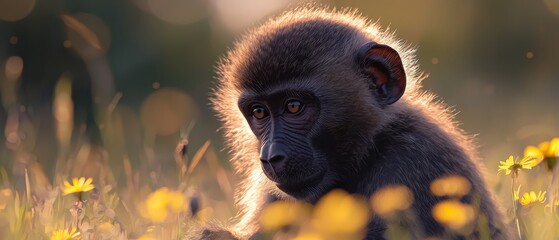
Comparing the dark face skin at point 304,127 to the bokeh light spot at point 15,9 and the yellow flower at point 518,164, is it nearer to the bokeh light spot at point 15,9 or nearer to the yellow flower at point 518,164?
the yellow flower at point 518,164

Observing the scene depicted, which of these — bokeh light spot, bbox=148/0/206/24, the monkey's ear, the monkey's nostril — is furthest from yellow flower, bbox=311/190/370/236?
bokeh light spot, bbox=148/0/206/24

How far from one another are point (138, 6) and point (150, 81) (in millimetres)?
1940

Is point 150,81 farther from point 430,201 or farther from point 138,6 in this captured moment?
point 430,201

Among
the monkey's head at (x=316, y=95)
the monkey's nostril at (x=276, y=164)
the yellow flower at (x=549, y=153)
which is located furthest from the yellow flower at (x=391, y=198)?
the yellow flower at (x=549, y=153)

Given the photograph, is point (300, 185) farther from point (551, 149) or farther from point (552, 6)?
point (552, 6)

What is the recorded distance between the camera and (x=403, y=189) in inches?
217

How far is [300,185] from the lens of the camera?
19.5 ft

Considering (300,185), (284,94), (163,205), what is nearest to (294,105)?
(284,94)

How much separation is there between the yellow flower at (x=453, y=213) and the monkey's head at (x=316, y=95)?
0.73m

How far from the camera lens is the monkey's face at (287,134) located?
582 cm

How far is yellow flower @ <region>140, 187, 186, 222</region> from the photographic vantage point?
219 inches

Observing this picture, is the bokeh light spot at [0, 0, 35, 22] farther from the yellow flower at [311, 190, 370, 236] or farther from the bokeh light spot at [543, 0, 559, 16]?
the yellow flower at [311, 190, 370, 236]

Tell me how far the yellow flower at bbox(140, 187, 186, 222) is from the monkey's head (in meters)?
0.57

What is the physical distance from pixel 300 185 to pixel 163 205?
32.9 inches
